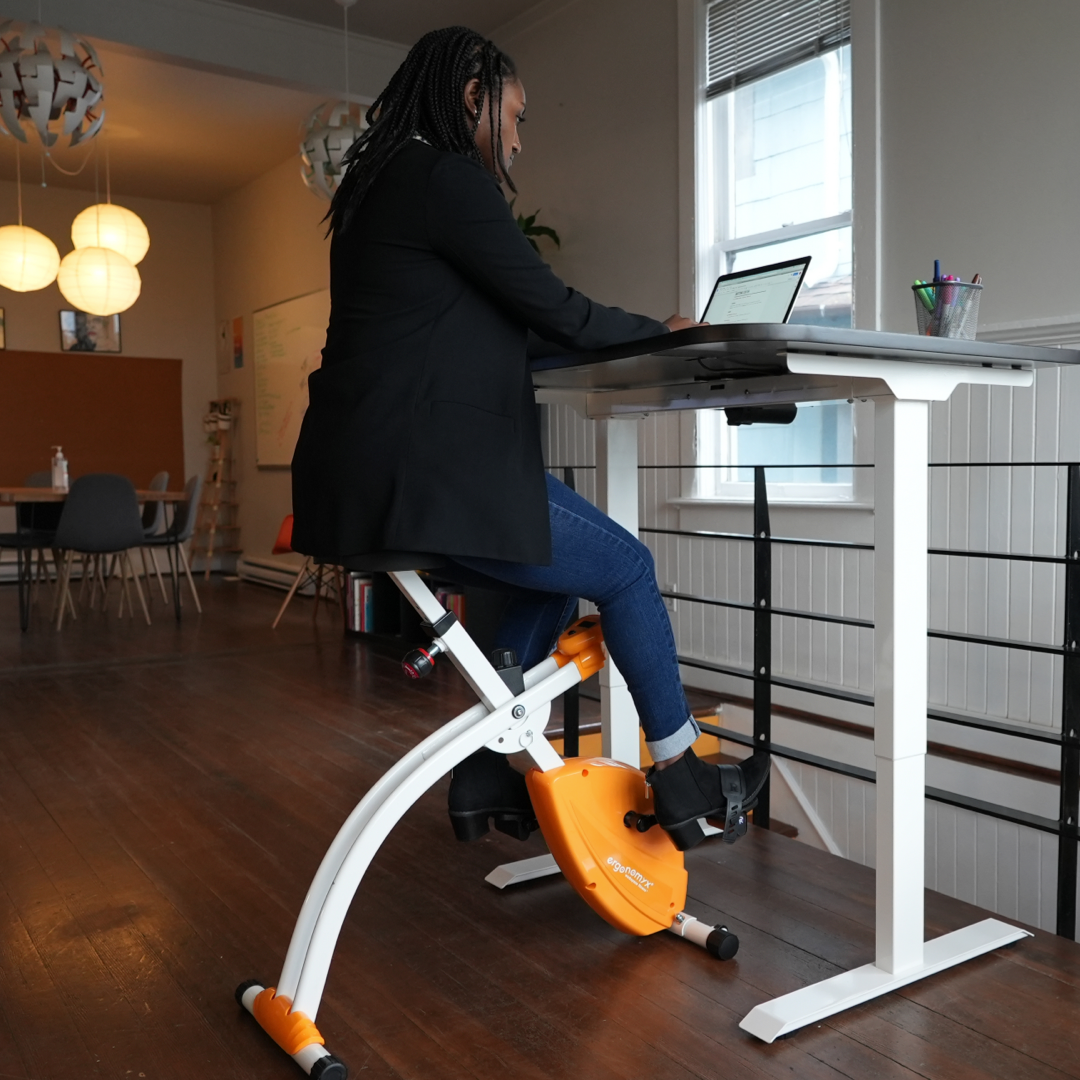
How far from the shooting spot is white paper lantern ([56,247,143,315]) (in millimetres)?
5590

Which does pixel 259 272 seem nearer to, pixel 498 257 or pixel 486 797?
pixel 486 797

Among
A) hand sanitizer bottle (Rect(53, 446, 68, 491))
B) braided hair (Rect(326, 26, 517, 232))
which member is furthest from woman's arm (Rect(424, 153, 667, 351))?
hand sanitizer bottle (Rect(53, 446, 68, 491))

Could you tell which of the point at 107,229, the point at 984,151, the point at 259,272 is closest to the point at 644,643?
the point at 984,151

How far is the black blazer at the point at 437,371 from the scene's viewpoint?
4.61 ft

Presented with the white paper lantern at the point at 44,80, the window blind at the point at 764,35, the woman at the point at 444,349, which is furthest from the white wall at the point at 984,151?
the white paper lantern at the point at 44,80

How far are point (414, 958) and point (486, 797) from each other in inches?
10.8

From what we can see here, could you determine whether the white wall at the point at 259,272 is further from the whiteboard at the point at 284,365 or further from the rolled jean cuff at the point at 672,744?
the rolled jean cuff at the point at 672,744

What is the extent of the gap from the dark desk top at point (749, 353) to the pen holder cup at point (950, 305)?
0.06m

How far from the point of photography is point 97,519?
5.91 metres

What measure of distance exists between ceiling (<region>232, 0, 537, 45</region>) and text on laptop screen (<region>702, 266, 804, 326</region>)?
4.00 metres

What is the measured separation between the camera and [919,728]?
159 cm

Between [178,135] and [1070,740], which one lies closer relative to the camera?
[1070,740]

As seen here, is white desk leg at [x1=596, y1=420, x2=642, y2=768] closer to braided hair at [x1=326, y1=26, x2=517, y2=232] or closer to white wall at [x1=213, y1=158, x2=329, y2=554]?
braided hair at [x1=326, y1=26, x2=517, y2=232]

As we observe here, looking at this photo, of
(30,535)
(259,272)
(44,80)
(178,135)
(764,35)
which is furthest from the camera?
(259,272)
